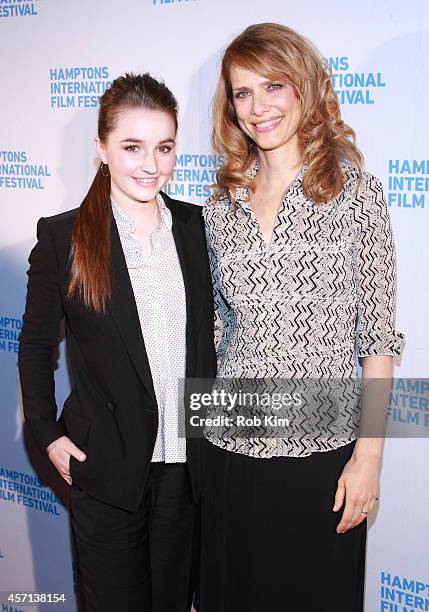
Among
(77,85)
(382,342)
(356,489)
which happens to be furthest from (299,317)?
(77,85)

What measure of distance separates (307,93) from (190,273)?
543mm

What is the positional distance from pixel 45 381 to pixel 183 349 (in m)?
0.42

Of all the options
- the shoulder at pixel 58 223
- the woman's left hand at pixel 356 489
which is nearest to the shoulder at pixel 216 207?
the shoulder at pixel 58 223

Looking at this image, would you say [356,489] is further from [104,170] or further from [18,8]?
[18,8]

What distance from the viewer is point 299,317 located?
188 cm

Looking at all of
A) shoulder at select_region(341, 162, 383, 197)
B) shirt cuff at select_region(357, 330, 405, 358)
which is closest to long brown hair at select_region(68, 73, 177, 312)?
shoulder at select_region(341, 162, 383, 197)

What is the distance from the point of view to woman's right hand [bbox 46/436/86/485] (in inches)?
81.1

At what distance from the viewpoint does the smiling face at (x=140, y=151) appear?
6.32 ft

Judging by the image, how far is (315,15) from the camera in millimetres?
2260

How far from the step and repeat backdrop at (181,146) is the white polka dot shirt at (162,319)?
23.5 inches

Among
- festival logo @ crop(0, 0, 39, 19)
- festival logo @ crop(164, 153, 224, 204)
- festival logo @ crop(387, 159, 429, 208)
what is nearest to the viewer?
festival logo @ crop(387, 159, 429, 208)

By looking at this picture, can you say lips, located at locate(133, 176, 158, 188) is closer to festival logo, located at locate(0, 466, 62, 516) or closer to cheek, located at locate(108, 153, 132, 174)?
cheek, located at locate(108, 153, 132, 174)

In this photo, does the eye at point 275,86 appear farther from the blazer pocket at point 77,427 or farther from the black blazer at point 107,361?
the blazer pocket at point 77,427

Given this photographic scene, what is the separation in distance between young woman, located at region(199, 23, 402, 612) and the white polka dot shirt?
0.11 m
